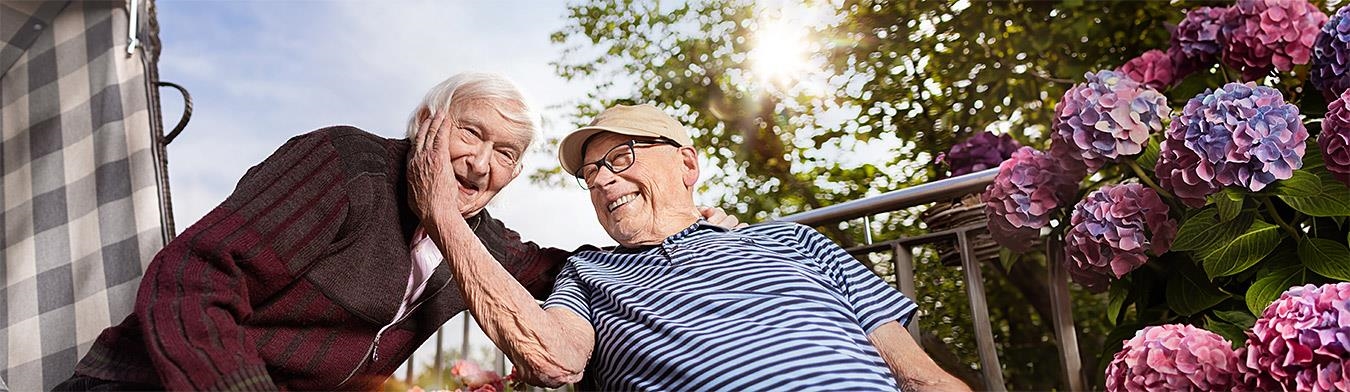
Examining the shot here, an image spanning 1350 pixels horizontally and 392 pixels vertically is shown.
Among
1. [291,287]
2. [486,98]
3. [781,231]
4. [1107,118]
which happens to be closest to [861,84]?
[1107,118]

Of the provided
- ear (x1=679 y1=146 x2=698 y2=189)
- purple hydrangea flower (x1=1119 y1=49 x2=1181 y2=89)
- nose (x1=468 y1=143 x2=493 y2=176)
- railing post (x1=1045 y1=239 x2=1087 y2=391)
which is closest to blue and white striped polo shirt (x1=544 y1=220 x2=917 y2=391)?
ear (x1=679 y1=146 x2=698 y2=189)

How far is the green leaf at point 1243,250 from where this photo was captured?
142cm

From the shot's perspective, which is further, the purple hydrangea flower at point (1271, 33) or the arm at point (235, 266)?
the purple hydrangea flower at point (1271, 33)

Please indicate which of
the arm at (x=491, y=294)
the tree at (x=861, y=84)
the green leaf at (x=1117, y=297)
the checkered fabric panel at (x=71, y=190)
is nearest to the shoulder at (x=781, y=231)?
the arm at (x=491, y=294)

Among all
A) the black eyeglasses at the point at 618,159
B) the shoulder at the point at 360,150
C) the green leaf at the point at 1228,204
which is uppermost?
the shoulder at the point at 360,150

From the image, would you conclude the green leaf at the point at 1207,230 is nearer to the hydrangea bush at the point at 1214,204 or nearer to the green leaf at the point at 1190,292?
the hydrangea bush at the point at 1214,204

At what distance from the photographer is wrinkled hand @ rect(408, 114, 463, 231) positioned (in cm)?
130

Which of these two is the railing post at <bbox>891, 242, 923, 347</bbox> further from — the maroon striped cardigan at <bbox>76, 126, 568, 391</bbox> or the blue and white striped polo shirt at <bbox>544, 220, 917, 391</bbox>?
the maroon striped cardigan at <bbox>76, 126, 568, 391</bbox>

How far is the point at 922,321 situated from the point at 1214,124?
1971 millimetres

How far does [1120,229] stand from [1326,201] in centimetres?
28

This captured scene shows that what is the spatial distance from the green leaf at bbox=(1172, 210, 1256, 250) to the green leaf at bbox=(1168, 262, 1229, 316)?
0.13 m

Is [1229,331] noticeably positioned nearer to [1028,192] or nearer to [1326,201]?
[1326,201]

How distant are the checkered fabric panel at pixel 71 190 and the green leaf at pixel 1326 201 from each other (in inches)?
77.9

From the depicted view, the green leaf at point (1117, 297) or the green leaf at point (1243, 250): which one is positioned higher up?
the green leaf at point (1243, 250)
